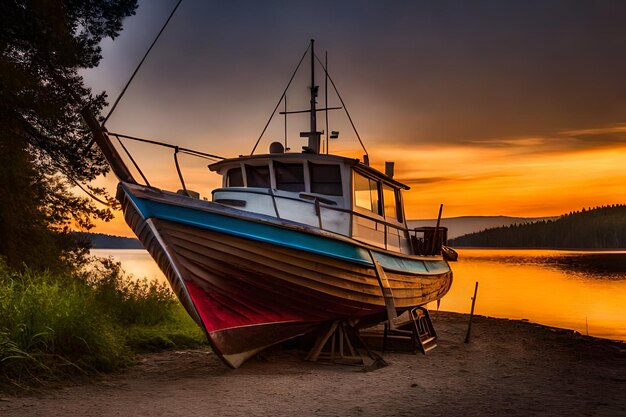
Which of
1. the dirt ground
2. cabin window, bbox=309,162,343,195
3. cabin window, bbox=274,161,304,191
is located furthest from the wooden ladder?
cabin window, bbox=274,161,304,191

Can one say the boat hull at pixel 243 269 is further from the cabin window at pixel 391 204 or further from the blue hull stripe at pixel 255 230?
the cabin window at pixel 391 204

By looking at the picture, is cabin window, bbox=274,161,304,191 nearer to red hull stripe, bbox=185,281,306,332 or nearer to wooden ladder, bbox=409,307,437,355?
red hull stripe, bbox=185,281,306,332

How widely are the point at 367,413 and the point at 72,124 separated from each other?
10.7m

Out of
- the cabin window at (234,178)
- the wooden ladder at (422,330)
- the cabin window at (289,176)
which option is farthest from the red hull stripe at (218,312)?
the wooden ladder at (422,330)

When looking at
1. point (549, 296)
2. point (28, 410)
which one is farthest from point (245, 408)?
point (549, 296)

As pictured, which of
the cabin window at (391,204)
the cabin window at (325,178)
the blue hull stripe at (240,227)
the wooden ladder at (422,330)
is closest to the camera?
the blue hull stripe at (240,227)

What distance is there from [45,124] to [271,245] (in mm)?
7856

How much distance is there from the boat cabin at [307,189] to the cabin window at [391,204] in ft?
3.16

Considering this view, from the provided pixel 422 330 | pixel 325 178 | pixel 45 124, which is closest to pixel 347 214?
pixel 325 178

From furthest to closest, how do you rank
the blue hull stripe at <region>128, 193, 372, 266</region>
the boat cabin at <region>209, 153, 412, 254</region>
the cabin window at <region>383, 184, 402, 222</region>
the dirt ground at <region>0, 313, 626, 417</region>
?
the cabin window at <region>383, 184, 402, 222</region>, the boat cabin at <region>209, 153, 412, 254</region>, the blue hull stripe at <region>128, 193, 372, 266</region>, the dirt ground at <region>0, 313, 626, 417</region>

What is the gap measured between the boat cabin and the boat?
20 millimetres

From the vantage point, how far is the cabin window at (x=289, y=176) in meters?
12.4

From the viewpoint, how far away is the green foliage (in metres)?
13.9

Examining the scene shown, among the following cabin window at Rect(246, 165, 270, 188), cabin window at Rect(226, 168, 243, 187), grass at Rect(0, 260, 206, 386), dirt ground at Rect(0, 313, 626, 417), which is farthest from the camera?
cabin window at Rect(226, 168, 243, 187)
